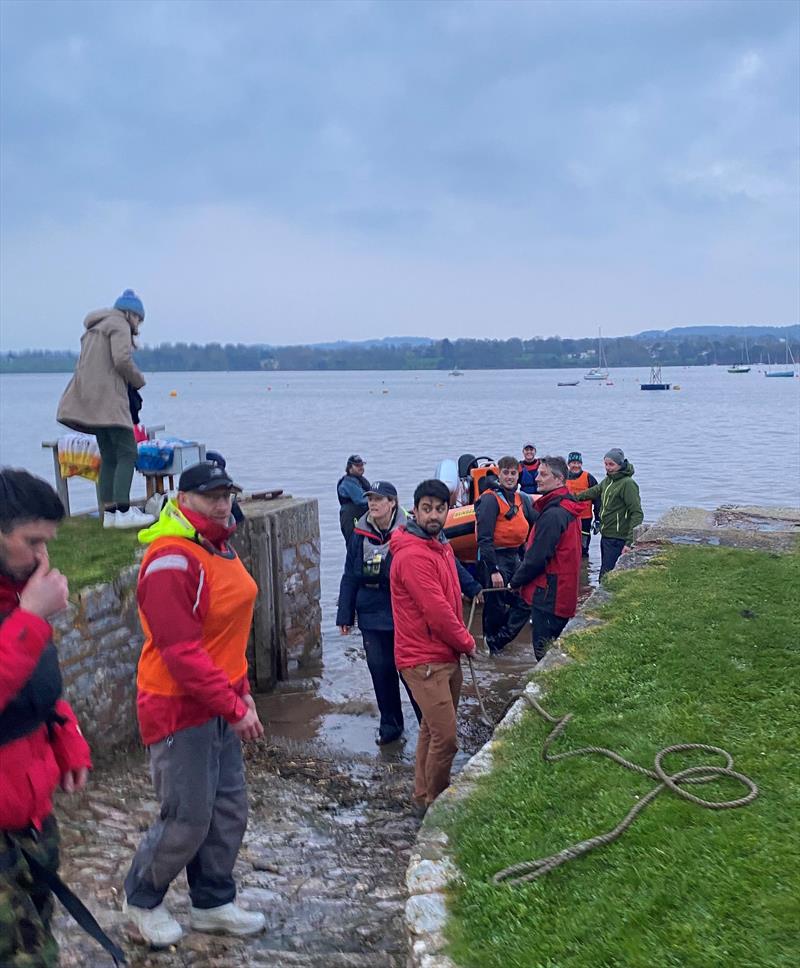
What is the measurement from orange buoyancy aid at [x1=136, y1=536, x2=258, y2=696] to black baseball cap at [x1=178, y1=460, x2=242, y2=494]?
0.23 meters

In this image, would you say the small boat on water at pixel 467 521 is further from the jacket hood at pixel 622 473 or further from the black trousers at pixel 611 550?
the black trousers at pixel 611 550

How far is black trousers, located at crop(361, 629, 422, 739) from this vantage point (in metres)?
7.22

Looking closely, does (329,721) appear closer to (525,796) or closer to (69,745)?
(525,796)

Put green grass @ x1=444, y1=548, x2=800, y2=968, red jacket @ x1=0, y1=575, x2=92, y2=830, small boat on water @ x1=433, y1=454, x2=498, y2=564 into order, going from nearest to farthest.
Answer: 1. red jacket @ x1=0, y1=575, x2=92, y2=830
2. green grass @ x1=444, y1=548, x2=800, y2=968
3. small boat on water @ x1=433, y1=454, x2=498, y2=564

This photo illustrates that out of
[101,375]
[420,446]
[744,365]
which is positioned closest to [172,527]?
[101,375]

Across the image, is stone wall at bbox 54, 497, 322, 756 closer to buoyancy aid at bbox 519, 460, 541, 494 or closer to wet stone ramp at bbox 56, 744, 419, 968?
wet stone ramp at bbox 56, 744, 419, 968

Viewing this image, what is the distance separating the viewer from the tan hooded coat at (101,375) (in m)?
8.30

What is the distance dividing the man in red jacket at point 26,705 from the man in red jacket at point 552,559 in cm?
481

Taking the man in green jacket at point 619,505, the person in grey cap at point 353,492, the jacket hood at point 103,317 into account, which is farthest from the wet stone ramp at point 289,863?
the man in green jacket at point 619,505

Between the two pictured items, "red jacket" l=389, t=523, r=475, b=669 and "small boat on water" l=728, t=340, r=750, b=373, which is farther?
"small boat on water" l=728, t=340, r=750, b=373

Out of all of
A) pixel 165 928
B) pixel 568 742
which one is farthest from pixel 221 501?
pixel 568 742

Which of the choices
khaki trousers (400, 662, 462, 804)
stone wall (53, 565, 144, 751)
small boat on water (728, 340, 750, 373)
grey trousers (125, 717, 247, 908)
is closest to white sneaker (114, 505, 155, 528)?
stone wall (53, 565, 144, 751)

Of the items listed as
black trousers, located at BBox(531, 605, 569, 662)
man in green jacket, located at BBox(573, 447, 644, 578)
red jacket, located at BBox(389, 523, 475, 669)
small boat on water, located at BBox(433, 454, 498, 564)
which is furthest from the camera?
small boat on water, located at BBox(433, 454, 498, 564)

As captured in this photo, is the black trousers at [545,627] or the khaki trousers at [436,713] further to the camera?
the black trousers at [545,627]
